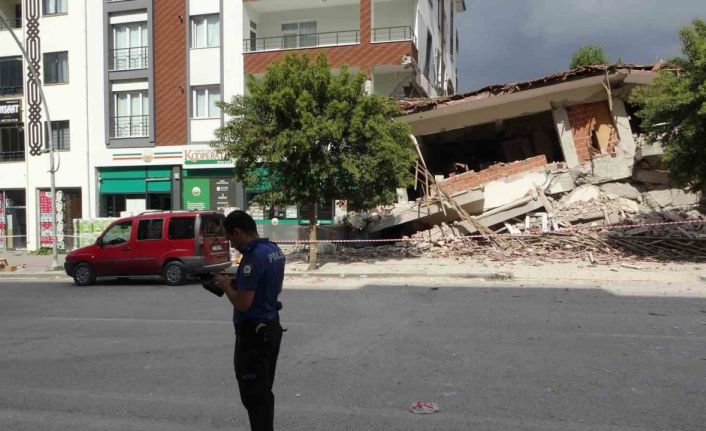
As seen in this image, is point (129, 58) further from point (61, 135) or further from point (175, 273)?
point (175, 273)

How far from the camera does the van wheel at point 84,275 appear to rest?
46.3ft

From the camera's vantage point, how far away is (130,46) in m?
24.6

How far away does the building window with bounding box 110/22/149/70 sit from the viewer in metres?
24.4

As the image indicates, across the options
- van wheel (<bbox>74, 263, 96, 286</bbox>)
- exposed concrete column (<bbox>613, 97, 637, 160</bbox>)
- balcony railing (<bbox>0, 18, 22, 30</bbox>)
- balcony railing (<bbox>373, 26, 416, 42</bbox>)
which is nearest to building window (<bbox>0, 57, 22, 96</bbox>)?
balcony railing (<bbox>0, 18, 22, 30</bbox>)

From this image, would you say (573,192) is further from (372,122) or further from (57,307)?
(57,307)

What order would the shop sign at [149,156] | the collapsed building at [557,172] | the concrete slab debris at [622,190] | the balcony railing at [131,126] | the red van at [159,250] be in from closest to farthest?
1. the red van at [159,250]
2. the collapsed building at [557,172]
3. the concrete slab debris at [622,190]
4. the shop sign at [149,156]
5. the balcony railing at [131,126]

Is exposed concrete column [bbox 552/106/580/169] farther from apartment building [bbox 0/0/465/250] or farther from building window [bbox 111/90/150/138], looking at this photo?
building window [bbox 111/90/150/138]

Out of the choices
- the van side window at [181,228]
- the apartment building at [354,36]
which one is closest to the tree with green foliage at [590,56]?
the apartment building at [354,36]

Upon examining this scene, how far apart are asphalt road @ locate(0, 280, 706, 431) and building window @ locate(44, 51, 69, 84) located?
18323mm

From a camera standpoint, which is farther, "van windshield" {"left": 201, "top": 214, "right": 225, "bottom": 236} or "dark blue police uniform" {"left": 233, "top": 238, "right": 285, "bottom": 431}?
"van windshield" {"left": 201, "top": 214, "right": 225, "bottom": 236}

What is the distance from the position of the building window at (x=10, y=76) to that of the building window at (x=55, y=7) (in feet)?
8.63

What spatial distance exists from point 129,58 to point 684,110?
21.5m

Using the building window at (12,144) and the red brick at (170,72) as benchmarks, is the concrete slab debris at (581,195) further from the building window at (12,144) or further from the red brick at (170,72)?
the building window at (12,144)

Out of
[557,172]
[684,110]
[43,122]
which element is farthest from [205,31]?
[684,110]
